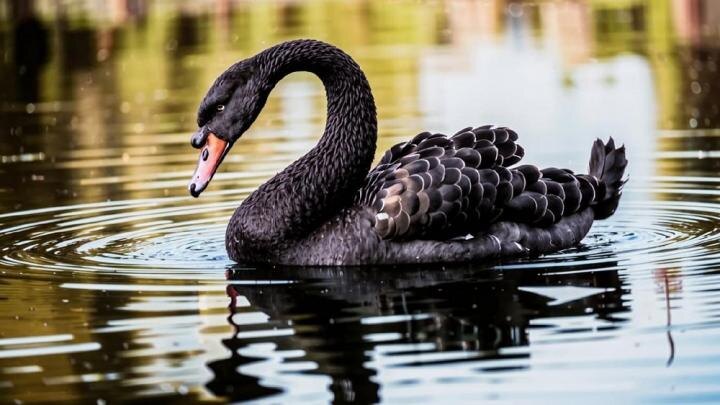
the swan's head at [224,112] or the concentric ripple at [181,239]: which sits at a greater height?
the swan's head at [224,112]

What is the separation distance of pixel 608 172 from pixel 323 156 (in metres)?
1.78

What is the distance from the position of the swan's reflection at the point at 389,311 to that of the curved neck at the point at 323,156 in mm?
376

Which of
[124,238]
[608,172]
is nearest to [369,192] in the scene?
[608,172]

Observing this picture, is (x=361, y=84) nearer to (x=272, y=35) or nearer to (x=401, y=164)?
(x=401, y=164)

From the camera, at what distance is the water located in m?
5.98

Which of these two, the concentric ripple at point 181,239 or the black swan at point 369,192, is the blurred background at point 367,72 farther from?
the black swan at point 369,192

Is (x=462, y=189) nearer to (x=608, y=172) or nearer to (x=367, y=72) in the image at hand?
(x=608, y=172)

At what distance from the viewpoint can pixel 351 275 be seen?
27.0ft

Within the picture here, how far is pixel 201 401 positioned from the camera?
18.7 ft

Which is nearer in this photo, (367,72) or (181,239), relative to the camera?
(181,239)

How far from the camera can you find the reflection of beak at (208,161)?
8.41 metres

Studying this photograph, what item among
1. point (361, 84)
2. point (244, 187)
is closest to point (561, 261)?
point (361, 84)

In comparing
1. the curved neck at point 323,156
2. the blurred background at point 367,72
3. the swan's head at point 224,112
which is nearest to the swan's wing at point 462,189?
the curved neck at point 323,156

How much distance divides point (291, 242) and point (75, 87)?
1439 centimetres
